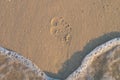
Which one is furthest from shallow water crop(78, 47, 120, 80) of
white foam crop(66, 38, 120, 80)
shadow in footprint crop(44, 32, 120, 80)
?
shadow in footprint crop(44, 32, 120, 80)

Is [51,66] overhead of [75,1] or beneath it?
beneath

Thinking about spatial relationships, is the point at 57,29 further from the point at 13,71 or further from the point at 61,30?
the point at 13,71

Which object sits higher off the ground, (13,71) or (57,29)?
(57,29)

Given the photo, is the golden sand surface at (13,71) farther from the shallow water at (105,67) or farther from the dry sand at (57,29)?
the shallow water at (105,67)

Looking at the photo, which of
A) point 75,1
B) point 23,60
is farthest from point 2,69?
point 75,1

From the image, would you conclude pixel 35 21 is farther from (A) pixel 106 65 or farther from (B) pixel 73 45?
(A) pixel 106 65

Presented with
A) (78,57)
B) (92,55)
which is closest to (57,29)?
(78,57)

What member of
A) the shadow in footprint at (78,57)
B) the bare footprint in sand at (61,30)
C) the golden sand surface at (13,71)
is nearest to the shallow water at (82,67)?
the golden sand surface at (13,71)
